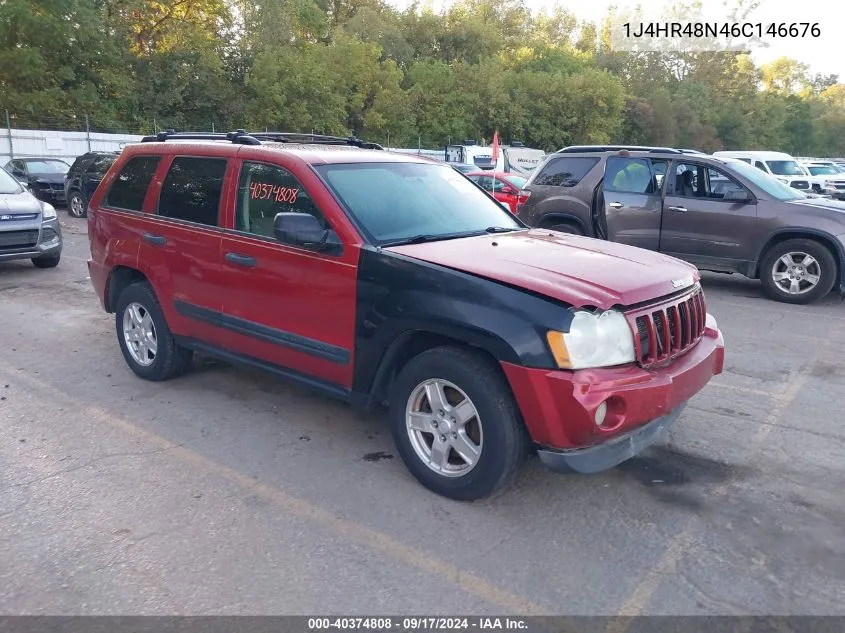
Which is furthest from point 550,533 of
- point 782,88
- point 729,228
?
point 782,88

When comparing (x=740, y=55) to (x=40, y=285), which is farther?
(x=740, y=55)

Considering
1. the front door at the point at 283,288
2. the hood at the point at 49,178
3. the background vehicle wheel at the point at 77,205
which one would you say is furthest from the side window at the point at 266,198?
the hood at the point at 49,178

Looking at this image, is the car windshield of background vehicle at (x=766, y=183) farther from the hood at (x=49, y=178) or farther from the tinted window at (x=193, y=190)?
the hood at (x=49, y=178)

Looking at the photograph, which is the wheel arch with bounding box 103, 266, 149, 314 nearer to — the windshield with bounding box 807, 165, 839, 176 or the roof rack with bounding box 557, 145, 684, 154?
the roof rack with bounding box 557, 145, 684, 154

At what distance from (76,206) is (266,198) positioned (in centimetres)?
1565

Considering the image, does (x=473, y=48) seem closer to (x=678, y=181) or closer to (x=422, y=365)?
(x=678, y=181)

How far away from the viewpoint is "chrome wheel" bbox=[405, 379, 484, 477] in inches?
147

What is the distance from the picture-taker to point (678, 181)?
9.78 m

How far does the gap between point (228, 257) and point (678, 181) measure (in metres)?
7.00

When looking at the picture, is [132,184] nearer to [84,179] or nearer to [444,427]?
[444,427]

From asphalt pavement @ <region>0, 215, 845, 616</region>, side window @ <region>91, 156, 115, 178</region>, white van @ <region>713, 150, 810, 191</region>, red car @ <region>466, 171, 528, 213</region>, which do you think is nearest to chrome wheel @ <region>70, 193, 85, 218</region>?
side window @ <region>91, 156, 115, 178</region>

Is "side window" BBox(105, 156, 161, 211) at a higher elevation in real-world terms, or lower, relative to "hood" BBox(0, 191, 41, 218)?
higher

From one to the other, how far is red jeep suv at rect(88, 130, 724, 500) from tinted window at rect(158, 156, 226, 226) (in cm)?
1

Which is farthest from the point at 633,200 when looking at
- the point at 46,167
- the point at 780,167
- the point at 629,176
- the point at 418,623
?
the point at 46,167
